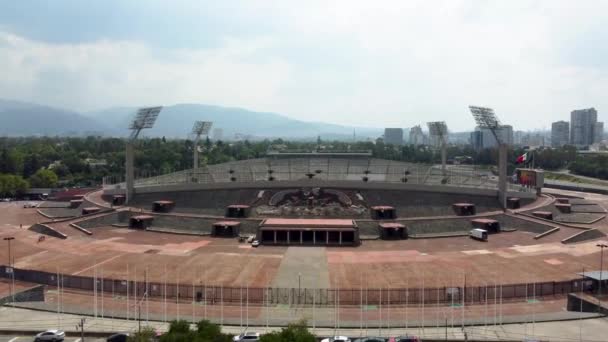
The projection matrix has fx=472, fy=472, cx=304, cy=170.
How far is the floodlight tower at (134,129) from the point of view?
219 ft

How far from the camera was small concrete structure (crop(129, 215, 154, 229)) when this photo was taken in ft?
188

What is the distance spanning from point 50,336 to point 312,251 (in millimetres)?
26460

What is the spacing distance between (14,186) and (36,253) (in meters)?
55.0

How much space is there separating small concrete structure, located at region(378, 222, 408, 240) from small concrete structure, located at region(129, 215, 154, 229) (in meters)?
28.1

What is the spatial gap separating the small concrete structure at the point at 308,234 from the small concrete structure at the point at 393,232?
3.64 metres

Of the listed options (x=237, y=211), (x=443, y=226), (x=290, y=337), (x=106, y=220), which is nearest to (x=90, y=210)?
(x=106, y=220)

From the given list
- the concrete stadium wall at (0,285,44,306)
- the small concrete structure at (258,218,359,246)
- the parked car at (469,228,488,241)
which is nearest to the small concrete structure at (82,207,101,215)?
the small concrete structure at (258,218,359,246)

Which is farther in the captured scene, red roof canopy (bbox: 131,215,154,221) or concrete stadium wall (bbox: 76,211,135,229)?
red roof canopy (bbox: 131,215,154,221)

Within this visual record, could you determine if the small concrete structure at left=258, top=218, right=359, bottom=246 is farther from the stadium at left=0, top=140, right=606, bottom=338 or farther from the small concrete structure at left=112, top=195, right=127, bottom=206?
the small concrete structure at left=112, top=195, right=127, bottom=206

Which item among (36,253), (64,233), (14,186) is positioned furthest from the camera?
(14,186)

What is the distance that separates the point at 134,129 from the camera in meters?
68.6

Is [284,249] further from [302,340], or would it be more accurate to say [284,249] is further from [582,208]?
[582,208]

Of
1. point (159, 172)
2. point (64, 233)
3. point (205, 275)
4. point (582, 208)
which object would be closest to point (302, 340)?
point (205, 275)

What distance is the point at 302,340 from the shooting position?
63.3 feet
